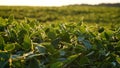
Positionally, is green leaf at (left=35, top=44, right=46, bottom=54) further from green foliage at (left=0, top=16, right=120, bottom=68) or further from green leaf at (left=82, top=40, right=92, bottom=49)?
green leaf at (left=82, top=40, right=92, bottom=49)

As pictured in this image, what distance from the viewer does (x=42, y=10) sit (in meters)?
27.4

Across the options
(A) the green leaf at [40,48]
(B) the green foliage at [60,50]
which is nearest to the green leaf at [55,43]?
(B) the green foliage at [60,50]

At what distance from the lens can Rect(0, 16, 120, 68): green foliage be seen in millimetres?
2094

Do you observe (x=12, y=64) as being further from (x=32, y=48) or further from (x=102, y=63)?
(x=102, y=63)

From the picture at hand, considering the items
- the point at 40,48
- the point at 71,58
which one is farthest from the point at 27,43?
the point at 71,58

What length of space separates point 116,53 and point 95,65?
0.91 ft

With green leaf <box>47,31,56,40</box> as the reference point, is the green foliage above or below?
below

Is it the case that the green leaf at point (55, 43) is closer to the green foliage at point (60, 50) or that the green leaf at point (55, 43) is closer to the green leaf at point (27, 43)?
the green foliage at point (60, 50)

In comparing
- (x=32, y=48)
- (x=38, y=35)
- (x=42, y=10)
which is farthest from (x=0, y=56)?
(x=42, y=10)

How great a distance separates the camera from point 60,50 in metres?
2.21

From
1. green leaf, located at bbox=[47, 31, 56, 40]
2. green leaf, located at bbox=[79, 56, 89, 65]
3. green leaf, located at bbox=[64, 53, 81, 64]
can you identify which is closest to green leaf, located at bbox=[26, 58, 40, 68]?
green leaf, located at bbox=[64, 53, 81, 64]

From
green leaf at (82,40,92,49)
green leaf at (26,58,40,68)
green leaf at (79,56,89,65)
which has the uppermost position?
green leaf at (82,40,92,49)

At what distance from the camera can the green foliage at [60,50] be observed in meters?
2.09

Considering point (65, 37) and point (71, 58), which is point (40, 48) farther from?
point (65, 37)
